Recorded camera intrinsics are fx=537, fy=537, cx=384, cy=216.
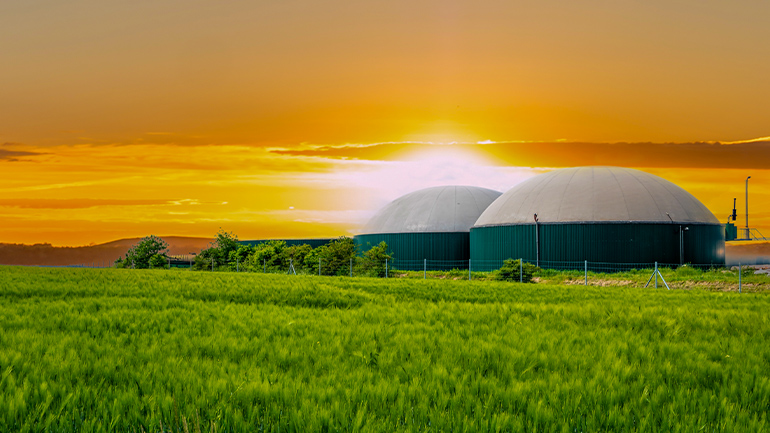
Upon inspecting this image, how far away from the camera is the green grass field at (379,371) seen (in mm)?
4152

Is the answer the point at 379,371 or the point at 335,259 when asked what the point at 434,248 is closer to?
the point at 335,259

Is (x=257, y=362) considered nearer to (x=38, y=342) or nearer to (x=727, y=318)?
(x=38, y=342)

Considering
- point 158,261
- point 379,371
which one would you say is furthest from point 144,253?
point 379,371

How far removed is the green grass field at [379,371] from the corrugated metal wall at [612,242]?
25.5m

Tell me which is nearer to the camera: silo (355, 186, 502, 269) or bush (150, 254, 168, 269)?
silo (355, 186, 502, 269)

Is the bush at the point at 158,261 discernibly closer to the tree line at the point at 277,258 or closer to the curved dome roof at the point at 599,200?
the tree line at the point at 277,258

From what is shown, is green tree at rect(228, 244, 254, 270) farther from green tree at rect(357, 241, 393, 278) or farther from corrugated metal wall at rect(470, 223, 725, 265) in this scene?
corrugated metal wall at rect(470, 223, 725, 265)

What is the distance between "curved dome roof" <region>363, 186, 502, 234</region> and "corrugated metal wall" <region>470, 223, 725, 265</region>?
998 cm

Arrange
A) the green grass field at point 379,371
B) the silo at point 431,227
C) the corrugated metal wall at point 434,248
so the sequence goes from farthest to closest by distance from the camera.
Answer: the silo at point 431,227
the corrugated metal wall at point 434,248
the green grass field at point 379,371

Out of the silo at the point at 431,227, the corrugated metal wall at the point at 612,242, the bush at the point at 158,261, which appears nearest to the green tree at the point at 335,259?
the silo at the point at 431,227

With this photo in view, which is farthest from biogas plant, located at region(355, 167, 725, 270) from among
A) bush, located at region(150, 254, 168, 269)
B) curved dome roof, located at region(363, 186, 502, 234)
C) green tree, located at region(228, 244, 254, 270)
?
bush, located at region(150, 254, 168, 269)

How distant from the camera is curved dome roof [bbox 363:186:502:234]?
155 feet

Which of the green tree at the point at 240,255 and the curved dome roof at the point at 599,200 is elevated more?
the curved dome roof at the point at 599,200

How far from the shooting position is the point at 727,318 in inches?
429
